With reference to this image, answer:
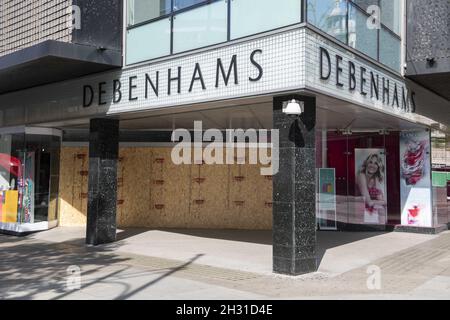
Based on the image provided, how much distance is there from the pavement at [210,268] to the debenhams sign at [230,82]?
3258 millimetres

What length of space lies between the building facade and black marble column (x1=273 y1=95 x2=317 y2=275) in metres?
0.02

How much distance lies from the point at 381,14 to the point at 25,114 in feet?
31.6

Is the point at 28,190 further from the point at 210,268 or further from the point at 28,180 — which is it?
the point at 210,268

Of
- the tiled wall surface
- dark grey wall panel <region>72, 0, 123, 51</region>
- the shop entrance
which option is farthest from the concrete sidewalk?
the tiled wall surface

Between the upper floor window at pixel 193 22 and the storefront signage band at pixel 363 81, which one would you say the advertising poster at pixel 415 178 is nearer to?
the storefront signage band at pixel 363 81

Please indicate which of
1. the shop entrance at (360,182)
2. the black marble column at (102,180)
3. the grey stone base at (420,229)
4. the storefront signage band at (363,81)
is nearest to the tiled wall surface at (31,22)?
the black marble column at (102,180)

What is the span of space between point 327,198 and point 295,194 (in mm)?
7575

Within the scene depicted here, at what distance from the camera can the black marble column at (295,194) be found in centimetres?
840

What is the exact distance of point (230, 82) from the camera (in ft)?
29.7

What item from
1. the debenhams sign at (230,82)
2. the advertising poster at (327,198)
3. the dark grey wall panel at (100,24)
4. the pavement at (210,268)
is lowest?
the pavement at (210,268)

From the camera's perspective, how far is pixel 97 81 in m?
11.8

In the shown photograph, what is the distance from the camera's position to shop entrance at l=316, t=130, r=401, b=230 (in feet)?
50.7

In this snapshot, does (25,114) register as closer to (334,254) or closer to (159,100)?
(159,100)
